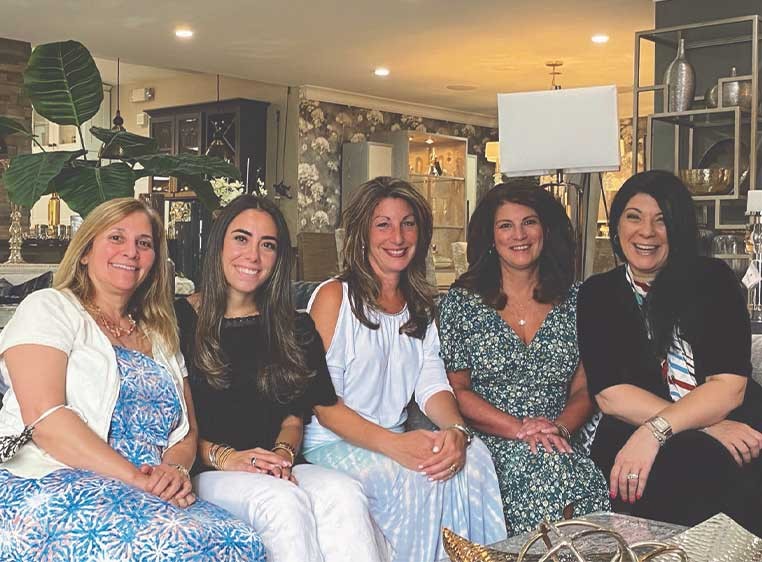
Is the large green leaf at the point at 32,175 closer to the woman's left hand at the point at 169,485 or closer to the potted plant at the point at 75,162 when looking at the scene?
the potted plant at the point at 75,162

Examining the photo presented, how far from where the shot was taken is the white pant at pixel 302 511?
2.04 m

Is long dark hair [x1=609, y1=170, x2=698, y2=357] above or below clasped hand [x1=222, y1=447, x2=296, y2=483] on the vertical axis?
above

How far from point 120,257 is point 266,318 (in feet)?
1.35

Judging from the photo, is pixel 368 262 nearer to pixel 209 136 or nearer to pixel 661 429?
pixel 661 429

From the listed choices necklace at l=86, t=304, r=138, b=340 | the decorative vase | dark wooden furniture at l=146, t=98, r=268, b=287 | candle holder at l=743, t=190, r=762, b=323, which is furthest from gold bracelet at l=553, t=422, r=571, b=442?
dark wooden furniture at l=146, t=98, r=268, b=287

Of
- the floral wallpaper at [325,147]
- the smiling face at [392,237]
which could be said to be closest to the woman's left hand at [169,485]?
the smiling face at [392,237]

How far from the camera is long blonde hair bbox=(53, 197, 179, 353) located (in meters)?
Answer: 2.17

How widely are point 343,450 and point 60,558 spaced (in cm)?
83

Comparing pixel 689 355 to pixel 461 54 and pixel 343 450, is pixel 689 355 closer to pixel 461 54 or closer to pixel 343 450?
pixel 343 450

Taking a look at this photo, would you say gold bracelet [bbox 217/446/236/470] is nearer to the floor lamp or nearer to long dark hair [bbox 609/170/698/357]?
long dark hair [bbox 609/170/698/357]

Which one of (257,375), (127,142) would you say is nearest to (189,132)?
(127,142)

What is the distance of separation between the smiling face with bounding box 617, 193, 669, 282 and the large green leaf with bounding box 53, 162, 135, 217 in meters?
1.39

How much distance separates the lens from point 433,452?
92.8 inches

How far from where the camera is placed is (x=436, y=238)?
11.2 metres
